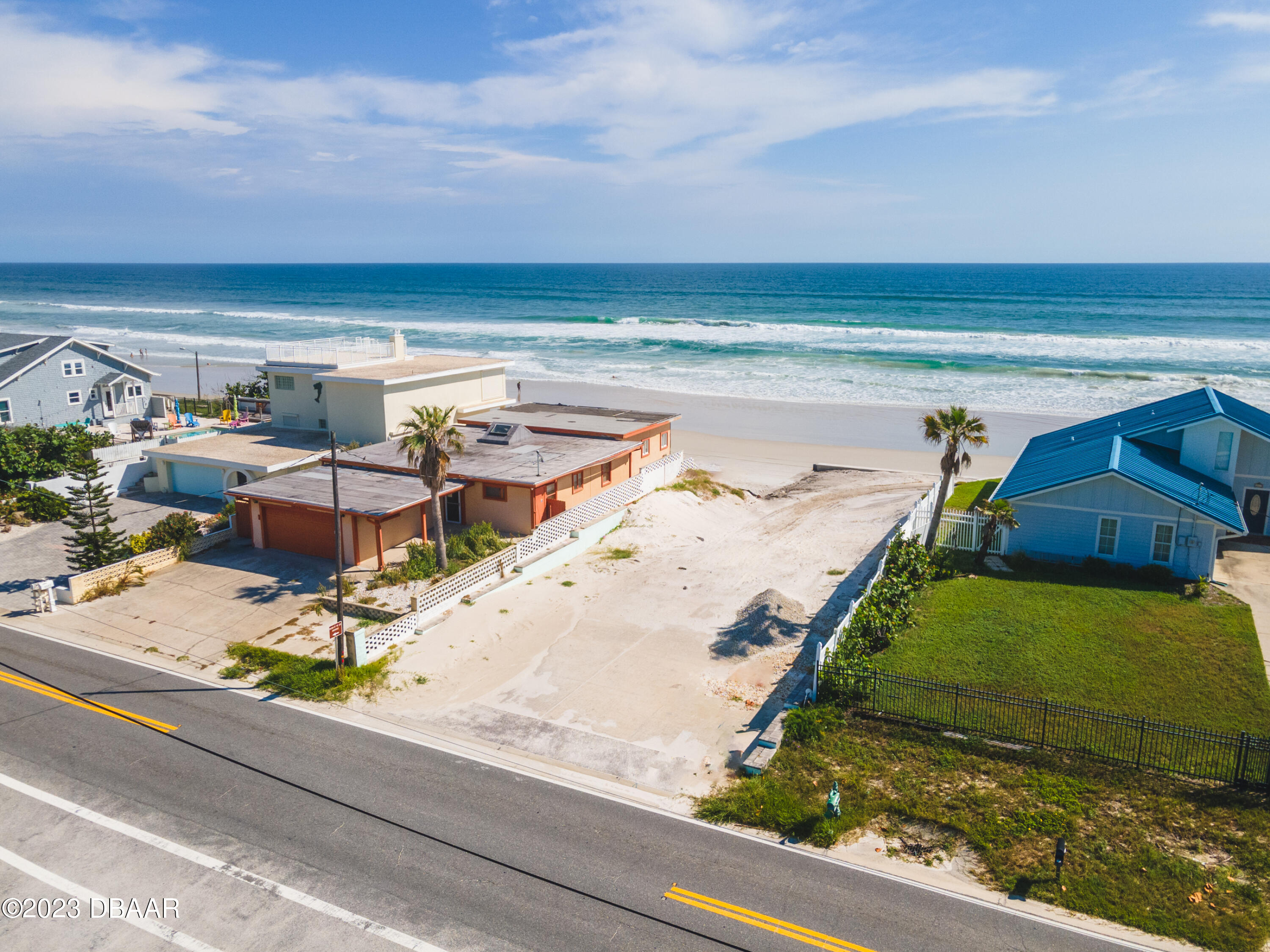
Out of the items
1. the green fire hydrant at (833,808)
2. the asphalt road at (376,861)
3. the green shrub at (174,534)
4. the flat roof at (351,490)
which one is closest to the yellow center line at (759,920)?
the asphalt road at (376,861)

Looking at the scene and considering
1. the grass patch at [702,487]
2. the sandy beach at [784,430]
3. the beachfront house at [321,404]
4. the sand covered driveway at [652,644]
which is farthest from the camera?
the sandy beach at [784,430]

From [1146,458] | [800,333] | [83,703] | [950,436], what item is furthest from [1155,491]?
[800,333]

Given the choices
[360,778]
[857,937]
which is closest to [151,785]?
[360,778]

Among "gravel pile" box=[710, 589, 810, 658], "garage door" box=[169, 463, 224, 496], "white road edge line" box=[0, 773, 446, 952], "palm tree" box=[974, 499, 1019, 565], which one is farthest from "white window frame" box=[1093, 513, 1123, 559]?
"garage door" box=[169, 463, 224, 496]

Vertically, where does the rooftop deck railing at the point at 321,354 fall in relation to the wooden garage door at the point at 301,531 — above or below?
above

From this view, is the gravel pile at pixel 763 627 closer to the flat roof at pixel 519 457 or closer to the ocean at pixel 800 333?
the flat roof at pixel 519 457

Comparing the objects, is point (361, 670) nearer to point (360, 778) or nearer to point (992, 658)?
point (360, 778)
